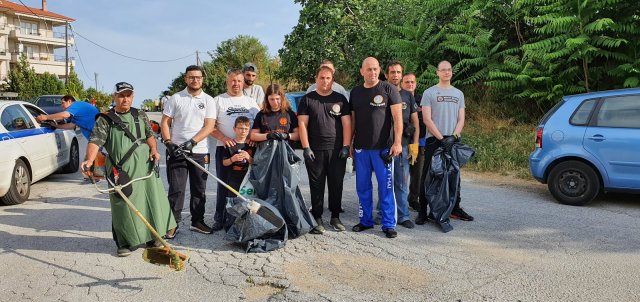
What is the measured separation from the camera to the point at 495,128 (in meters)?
12.0

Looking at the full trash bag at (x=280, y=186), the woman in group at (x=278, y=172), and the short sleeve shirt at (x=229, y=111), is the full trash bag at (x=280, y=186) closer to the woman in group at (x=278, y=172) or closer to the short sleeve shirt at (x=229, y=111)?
the woman in group at (x=278, y=172)

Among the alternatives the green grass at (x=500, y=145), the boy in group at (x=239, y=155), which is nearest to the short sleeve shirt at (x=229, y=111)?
the boy in group at (x=239, y=155)

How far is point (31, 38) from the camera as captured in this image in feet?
167

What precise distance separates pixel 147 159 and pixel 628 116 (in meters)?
5.85

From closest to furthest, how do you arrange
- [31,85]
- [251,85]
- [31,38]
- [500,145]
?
[251,85]
[500,145]
[31,85]
[31,38]

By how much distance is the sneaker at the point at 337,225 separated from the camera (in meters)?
5.31

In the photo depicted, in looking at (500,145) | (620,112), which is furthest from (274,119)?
(500,145)

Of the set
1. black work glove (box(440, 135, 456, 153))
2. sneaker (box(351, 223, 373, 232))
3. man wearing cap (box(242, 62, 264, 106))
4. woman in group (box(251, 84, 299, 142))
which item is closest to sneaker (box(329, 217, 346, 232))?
sneaker (box(351, 223, 373, 232))

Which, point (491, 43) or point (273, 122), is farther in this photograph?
point (491, 43)

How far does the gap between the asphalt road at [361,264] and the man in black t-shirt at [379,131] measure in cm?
46

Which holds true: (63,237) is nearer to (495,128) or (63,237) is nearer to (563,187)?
(563,187)

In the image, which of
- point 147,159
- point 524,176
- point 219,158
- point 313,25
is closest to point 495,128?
point 524,176

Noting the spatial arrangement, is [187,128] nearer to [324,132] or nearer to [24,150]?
[324,132]

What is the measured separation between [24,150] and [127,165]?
369 cm
